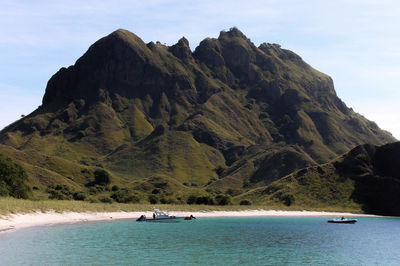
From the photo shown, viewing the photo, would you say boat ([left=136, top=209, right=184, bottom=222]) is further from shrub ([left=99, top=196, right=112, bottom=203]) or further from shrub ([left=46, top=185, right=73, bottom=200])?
shrub ([left=46, top=185, right=73, bottom=200])

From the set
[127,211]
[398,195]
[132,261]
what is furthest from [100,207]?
[398,195]

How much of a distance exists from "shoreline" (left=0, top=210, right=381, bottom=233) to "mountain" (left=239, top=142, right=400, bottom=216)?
1081 centimetres

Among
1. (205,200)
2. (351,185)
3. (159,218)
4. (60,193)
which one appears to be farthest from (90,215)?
(351,185)

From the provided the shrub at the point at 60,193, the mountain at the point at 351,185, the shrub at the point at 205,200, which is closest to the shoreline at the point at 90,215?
the mountain at the point at 351,185

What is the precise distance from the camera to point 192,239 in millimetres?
62312

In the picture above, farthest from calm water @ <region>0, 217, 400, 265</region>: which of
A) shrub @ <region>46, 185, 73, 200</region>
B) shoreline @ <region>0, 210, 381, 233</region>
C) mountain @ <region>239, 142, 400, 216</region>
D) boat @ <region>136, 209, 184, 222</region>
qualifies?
mountain @ <region>239, 142, 400, 216</region>

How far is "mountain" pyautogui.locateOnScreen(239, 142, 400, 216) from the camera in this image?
158625 millimetres

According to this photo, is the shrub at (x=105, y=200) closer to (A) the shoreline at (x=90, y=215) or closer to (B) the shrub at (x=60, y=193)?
(B) the shrub at (x=60, y=193)

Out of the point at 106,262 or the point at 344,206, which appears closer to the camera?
the point at 106,262

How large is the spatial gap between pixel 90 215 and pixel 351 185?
114 m

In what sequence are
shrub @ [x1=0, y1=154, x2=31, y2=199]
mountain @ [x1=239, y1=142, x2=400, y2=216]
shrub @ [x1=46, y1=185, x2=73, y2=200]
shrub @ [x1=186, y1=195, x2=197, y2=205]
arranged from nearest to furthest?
shrub @ [x1=0, y1=154, x2=31, y2=199] < shrub @ [x1=46, y1=185, x2=73, y2=200] < shrub @ [x1=186, y1=195, x2=197, y2=205] < mountain @ [x1=239, y1=142, x2=400, y2=216]

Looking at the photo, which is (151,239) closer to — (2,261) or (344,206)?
(2,261)

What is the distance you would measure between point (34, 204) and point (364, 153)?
474ft

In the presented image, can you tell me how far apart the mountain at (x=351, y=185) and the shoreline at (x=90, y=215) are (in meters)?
10.8
